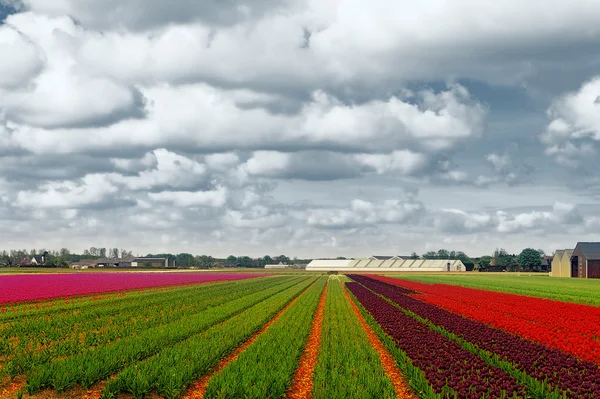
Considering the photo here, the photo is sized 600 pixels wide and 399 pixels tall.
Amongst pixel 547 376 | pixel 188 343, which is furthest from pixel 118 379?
pixel 547 376

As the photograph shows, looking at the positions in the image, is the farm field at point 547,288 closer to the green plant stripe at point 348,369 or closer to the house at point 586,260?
the green plant stripe at point 348,369

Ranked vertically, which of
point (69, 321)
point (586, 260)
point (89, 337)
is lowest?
point (69, 321)

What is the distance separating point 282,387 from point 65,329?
641 inches

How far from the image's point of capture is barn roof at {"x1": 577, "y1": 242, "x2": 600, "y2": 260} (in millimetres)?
127688

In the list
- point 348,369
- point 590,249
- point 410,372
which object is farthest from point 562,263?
point 348,369

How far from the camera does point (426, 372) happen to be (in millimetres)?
15906

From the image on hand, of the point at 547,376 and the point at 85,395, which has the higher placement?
the point at 547,376

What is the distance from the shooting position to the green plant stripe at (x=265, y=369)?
46.1ft

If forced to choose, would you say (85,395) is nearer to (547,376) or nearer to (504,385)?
(504,385)

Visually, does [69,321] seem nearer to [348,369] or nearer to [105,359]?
[105,359]

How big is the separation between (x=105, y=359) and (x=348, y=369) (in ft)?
25.6

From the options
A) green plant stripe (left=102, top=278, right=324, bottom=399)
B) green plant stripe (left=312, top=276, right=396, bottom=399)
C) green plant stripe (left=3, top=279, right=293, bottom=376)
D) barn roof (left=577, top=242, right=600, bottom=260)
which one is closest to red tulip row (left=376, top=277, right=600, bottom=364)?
green plant stripe (left=312, top=276, right=396, bottom=399)

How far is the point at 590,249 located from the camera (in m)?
130

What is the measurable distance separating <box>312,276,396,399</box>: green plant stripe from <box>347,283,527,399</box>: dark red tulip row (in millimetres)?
1241
